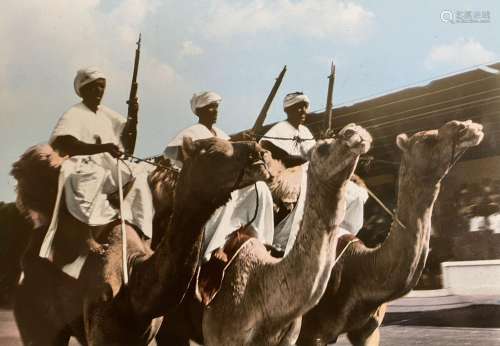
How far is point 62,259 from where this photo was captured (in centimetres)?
338

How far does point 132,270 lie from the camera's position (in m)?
3.32

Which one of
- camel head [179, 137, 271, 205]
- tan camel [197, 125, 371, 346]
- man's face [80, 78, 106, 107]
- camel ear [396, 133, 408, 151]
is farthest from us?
camel ear [396, 133, 408, 151]

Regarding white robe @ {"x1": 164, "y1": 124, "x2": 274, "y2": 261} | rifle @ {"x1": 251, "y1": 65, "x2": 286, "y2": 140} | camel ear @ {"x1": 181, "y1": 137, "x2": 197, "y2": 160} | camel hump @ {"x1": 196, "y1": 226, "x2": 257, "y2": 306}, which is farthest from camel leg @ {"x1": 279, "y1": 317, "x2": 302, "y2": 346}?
rifle @ {"x1": 251, "y1": 65, "x2": 286, "y2": 140}

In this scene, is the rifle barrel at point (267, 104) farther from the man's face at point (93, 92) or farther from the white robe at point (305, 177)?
the man's face at point (93, 92)

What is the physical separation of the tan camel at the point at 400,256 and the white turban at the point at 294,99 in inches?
26.2

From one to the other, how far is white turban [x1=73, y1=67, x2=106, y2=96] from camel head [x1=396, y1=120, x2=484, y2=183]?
1721 millimetres

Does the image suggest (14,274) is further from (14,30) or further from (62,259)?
(14,30)

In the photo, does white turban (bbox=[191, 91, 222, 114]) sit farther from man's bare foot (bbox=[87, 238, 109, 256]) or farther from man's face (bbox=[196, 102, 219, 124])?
man's bare foot (bbox=[87, 238, 109, 256])

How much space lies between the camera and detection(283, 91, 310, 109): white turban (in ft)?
13.6

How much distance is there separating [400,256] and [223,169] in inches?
49.5

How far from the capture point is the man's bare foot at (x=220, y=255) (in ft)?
11.1

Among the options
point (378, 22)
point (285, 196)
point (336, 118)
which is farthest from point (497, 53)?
point (285, 196)

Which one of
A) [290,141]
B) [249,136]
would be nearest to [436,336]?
[290,141]

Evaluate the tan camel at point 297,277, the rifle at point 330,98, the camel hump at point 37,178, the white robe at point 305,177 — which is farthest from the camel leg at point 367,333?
the camel hump at point 37,178
